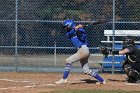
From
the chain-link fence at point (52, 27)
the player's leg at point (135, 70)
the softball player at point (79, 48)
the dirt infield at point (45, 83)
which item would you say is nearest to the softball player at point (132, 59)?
the player's leg at point (135, 70)

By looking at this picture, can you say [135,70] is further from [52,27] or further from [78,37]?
[52,27]

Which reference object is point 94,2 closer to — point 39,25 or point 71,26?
point 39,25

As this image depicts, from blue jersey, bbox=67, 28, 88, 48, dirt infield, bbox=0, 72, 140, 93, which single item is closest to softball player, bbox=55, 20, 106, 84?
blue jersey, bbox=67, 28, 88, 48

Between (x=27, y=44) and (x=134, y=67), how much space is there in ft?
22.3

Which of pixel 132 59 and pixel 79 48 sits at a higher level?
pixel 79 48

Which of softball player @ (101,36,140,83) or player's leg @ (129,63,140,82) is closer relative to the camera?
softball player @ (101,36,140,83)

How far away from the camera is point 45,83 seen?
45.1 ft

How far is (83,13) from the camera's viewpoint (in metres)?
19.3

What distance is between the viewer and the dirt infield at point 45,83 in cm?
1251

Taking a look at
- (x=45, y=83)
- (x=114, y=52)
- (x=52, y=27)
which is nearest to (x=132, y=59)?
(x=114, y=52)

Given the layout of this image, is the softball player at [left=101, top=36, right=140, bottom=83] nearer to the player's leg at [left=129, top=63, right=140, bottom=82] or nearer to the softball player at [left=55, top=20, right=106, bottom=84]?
the player's leg at [left=129, top=63, right=140, bottom=82]

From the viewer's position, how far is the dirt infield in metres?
12.5

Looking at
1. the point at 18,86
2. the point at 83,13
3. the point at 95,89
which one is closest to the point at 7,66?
the point at 83,13

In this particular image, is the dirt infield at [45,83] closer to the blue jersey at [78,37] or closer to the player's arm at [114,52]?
the player's arm at [114,52]
